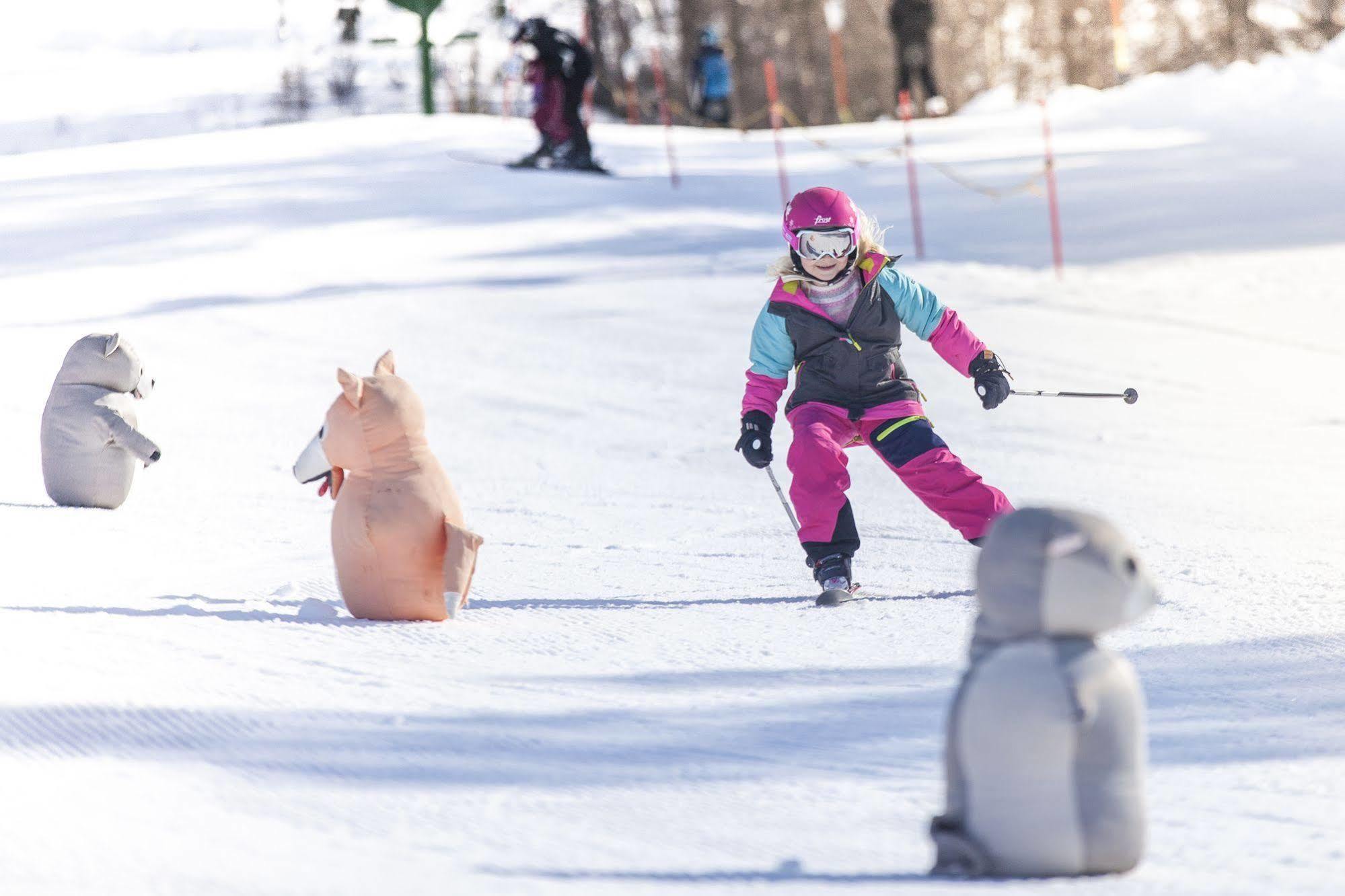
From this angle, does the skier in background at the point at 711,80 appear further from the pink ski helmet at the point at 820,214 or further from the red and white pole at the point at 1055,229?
the pink ski helmet at the point at 820,214

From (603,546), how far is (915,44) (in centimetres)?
1672

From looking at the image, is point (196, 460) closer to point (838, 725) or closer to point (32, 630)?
point (32, 630)

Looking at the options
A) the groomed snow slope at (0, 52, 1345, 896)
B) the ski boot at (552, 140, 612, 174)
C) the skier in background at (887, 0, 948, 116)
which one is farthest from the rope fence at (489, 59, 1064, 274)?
the skier in background at (887, 0, 948, 116)

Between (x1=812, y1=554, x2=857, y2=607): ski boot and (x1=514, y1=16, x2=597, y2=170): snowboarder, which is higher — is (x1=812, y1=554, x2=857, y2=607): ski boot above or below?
below

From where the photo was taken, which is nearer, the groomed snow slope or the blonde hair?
the groomed snow slope

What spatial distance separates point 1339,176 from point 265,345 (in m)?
10.4

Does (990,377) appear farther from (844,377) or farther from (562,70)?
(562,70)

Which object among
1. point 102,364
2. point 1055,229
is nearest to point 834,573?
point 102,364

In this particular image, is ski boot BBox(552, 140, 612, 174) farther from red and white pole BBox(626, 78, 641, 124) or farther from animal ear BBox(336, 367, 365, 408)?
animal ear BBox(336, 367, 365, 408)

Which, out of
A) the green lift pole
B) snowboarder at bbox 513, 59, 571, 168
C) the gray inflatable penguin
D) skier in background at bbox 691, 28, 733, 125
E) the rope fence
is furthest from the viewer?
skier in background at bbox 691, 28, 733, 125

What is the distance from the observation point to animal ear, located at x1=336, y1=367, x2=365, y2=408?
4496 millimetres

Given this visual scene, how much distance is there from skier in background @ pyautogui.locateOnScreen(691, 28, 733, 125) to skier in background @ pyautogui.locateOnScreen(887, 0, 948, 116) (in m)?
2.59

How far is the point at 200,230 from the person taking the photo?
561 inches

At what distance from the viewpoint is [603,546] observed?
6.21m
